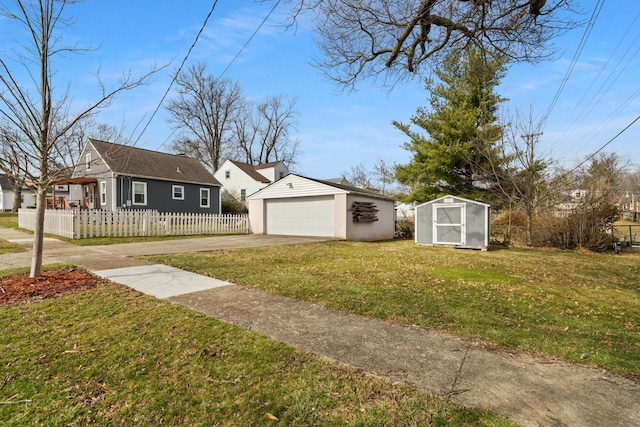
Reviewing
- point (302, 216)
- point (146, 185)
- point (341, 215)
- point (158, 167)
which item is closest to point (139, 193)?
point (146, 185)

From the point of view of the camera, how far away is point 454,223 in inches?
495

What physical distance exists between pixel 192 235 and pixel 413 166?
45.0ft

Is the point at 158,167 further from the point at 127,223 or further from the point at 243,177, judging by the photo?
the point at 243,177

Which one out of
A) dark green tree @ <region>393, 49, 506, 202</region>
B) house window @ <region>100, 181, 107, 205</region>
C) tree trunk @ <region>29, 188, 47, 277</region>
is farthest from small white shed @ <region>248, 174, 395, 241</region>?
tree trunk @ <region>29, 188, 47, 277</region>

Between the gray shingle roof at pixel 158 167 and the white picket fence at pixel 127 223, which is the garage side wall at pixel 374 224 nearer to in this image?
the white picket fence at pixel 127 223

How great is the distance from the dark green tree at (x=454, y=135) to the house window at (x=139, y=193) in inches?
655

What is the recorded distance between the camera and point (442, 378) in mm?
2354

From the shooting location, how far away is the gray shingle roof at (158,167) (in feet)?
61.4

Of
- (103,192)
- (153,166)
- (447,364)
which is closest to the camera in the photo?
(447,364)

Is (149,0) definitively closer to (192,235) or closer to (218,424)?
(218,424)

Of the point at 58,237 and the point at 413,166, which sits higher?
the point at 413,166

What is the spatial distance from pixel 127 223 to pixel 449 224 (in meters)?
13.0

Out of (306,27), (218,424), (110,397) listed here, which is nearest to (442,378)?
(218,424)

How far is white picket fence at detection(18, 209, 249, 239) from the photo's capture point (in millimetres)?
11273
